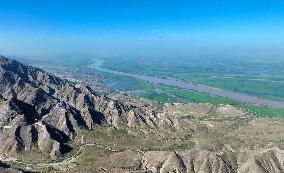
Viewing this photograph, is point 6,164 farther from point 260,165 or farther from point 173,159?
point 260,165

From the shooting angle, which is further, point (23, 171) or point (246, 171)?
point (246, 171)

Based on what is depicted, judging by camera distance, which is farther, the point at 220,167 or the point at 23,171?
the point at 220,167

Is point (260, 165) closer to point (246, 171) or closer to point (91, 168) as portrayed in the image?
point (246, 171)

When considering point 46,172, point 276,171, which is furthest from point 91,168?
point 276,171

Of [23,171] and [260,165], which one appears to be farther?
[260,165]

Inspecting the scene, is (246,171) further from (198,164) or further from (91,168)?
(91,168)

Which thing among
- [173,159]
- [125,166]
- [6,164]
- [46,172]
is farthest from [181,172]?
[6,164]

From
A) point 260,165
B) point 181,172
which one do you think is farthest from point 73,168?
point 260,165
